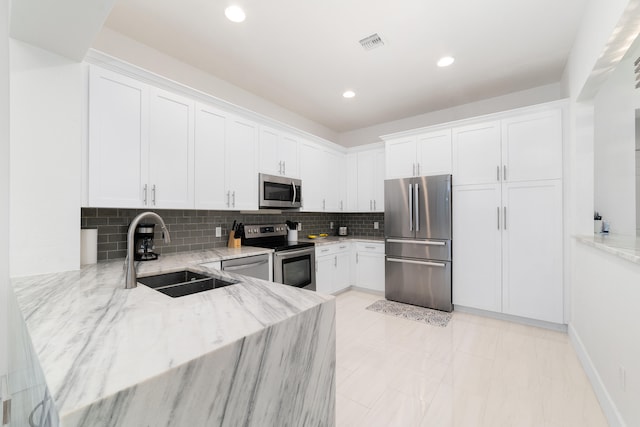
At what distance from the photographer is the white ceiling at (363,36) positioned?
223 cm

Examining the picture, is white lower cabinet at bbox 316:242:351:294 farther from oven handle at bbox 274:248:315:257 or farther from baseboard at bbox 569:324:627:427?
baseboard at bbox 569:324:627:427

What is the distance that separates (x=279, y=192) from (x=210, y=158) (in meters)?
0.98

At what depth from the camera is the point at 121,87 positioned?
2.19 meters

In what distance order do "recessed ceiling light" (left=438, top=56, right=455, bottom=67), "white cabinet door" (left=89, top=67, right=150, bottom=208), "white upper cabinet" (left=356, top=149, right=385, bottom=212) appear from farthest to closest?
"white upper cabinet" (left=356, top=149, right=385, bottom=212), "recessed ceiling light" (left=438, top=56, right=455, bottom=67), "white cabinet door" (left=89, top=67, right=150, bottom=208)

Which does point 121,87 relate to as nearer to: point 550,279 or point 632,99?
point 550,279

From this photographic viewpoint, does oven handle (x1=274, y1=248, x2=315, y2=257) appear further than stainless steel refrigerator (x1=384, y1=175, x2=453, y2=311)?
No

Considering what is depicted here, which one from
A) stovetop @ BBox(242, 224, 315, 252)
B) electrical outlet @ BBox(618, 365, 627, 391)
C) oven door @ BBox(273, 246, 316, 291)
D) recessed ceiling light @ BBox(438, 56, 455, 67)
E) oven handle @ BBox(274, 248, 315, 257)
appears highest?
recessed ceiling light @ BBox(438, 56, 455, 67)

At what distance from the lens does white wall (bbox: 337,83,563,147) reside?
11.6ft

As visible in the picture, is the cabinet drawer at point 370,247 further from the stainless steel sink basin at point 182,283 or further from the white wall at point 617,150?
the stainless steel sink basin at point 182,283

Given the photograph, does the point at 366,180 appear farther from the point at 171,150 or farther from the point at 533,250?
the point at 171,150

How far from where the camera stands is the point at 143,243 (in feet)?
7.91

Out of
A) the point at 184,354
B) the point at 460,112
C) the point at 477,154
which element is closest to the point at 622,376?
the point at 184,354

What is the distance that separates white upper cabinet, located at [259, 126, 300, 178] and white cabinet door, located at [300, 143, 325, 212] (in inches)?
6.4

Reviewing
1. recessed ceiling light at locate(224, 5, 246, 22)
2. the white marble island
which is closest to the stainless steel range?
the white marble island
